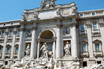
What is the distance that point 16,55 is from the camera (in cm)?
2681

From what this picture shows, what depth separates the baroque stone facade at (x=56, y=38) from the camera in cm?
2200

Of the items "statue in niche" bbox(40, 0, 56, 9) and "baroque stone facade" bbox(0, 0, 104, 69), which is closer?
"baroque stone facade" bbox(0, 0, 104, 69)

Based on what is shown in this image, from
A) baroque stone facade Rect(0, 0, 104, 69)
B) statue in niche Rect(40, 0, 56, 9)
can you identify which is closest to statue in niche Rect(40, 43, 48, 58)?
baroque stone facade Rect(0, 0, 104, 69)

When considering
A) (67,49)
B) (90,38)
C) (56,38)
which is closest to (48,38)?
(56,38)

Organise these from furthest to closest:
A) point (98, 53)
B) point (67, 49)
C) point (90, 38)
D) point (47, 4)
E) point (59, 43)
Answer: point (47, 4), point (59, 43), point (90, 38), point (67, 49), point (98, 53)

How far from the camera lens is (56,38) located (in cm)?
2384

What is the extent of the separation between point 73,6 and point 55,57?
1009cm

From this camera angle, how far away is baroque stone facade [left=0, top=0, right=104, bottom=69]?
22000mm

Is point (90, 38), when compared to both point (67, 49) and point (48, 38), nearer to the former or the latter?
point (67, 49)

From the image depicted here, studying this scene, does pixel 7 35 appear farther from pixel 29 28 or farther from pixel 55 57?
pixel 55 57

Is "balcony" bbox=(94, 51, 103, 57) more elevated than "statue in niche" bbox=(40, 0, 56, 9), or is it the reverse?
"statue in niche" bbox=(40, 0, 56, 9)

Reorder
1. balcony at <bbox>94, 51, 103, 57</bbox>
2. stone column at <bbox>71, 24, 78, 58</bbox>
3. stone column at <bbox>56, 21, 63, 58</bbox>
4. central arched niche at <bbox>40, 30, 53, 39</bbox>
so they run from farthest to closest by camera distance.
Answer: central arched niche at <bbox>40, 30, 53, 39</bbox> < stone column at <bbox>56, 21, 63, 58</bbox> < stone column at <bbox>71, 24, 78, 58</bbox> < balcony at <bbox>94, 51, 103, 57</bbox>

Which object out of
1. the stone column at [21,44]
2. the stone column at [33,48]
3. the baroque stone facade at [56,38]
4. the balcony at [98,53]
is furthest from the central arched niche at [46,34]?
the balcony at [98,53]

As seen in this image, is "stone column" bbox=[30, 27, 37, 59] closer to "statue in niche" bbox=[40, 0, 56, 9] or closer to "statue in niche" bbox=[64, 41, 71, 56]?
"statue in niche" bbox=[64, 41, 71, 56]
